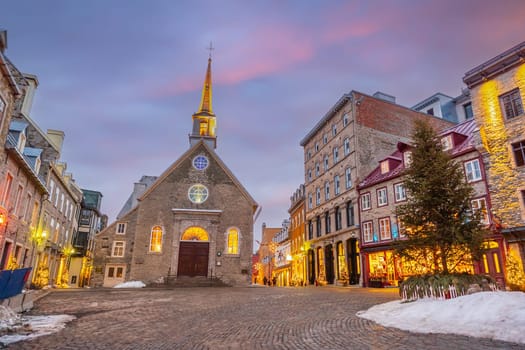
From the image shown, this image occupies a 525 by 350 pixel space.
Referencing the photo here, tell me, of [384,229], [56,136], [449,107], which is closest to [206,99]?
[56,136]

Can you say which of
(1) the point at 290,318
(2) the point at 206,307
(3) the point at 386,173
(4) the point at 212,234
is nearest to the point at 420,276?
(1) the point at 290,318

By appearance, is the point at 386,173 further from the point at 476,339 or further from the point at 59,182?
the point at 59,182

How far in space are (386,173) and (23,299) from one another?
83.9ft

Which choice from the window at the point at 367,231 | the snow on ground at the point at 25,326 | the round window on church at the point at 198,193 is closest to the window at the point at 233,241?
the round window on church at the point at 198,193

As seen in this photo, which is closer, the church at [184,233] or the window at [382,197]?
the window at [382,197]

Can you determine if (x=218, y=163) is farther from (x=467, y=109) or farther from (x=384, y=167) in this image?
(x=467, y=109)

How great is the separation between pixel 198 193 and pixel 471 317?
25523mm

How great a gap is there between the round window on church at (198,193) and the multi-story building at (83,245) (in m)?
19.7

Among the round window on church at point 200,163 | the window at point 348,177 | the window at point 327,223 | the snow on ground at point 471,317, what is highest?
the round window on church at point 200,163

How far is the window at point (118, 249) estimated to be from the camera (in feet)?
93.1

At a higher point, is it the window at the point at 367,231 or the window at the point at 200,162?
the window at the point at 200,162

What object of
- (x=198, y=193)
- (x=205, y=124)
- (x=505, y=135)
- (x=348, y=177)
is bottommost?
(x=198, y=193)

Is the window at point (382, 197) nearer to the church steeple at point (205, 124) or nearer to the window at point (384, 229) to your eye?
the window at point (384, 229)

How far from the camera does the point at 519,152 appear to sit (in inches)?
705
